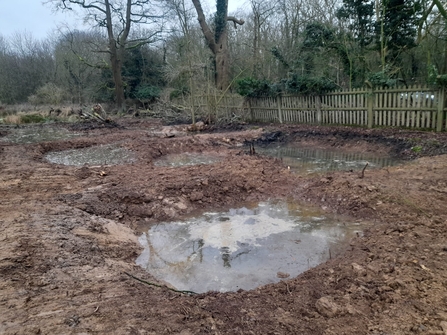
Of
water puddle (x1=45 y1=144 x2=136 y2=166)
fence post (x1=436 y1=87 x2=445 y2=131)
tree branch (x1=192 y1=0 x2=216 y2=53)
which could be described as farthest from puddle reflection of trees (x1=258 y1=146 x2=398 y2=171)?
tree branch (x1=192 y1=0 x2=216 y2=53)

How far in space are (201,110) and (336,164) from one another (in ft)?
39.1

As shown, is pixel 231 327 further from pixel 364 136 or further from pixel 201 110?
pixel 201 110

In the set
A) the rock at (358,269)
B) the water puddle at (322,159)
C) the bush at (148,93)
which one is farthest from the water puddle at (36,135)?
the rock at (358,269)

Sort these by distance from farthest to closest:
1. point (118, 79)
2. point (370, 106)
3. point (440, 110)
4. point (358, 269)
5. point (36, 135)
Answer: point (118, 79) → point (36, 135) → point (370, 106) → point (440, 110) → point (358, 269)

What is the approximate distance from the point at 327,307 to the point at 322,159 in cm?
797

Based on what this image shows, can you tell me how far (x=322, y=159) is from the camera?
10555mm

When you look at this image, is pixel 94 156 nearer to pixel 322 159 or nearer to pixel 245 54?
pixel 322 159

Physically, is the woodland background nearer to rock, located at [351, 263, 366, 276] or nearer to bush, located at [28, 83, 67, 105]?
bush, located at [28, 83, 67, 105]

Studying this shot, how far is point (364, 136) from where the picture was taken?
1180 cm

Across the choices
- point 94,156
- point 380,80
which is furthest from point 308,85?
point 94,156

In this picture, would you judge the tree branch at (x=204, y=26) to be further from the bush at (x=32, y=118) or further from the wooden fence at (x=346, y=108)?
the bush at (x=32, y=118)

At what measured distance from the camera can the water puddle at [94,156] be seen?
10409 mm

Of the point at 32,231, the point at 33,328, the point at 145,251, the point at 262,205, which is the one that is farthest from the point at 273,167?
the point at 33,328

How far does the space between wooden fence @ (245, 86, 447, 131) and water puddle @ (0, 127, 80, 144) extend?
436 inches
